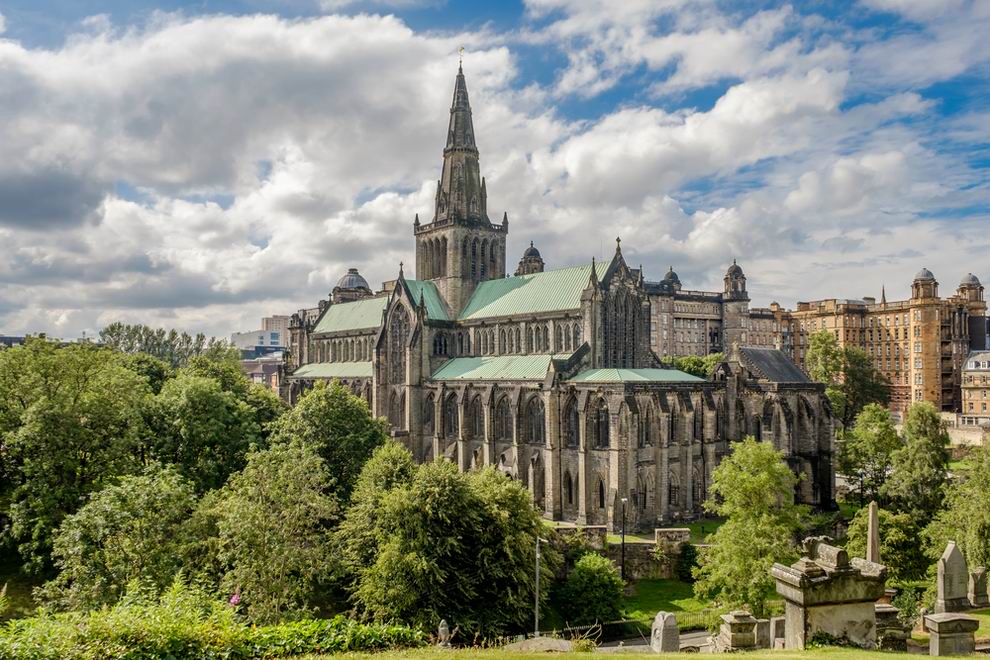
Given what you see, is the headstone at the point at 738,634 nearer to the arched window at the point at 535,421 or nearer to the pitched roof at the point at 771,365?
the arched window at the point at 535,421

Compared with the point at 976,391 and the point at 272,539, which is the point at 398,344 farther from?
the point at 976,391

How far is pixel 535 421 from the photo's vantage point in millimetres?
57062

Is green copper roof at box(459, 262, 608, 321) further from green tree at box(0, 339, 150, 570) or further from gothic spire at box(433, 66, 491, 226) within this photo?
green tree at box(0, 339, 150, 570)

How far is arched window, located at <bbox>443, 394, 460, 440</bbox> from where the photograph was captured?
64938mm

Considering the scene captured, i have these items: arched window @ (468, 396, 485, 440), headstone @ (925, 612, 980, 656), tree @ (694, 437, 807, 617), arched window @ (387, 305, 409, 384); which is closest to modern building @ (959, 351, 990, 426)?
arched window @ (468, 396, 485, 440)

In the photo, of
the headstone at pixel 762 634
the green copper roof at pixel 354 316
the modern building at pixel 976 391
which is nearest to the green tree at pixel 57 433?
the headstone at pixel 762 634

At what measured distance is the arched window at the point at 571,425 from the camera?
53969mm

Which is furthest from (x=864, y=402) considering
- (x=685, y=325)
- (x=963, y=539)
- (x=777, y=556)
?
(x=777, y=556)

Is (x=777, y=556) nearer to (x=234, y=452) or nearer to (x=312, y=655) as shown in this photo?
(x=312, y=655)

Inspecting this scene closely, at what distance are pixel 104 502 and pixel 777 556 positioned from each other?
29.0m

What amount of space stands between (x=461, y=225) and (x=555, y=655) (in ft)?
207

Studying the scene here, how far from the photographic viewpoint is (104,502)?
2811 cm

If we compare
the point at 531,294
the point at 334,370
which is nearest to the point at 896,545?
the point at 531,294

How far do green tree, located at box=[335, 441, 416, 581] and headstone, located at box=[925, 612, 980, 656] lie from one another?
897 inches
